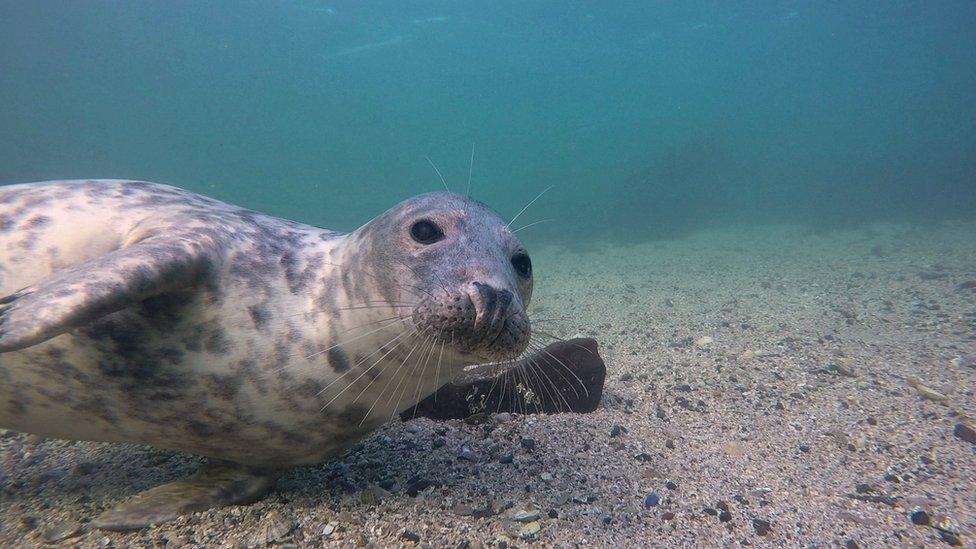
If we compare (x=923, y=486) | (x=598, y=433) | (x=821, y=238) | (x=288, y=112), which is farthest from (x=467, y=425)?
(x=288, y=112)

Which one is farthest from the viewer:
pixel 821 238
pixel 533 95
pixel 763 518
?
pixel 533 95

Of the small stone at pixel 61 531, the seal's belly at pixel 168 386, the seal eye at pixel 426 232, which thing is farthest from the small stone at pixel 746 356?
the small stone at pixel 61 531

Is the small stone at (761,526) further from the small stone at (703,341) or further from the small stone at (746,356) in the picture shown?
the small stone at (703,341)

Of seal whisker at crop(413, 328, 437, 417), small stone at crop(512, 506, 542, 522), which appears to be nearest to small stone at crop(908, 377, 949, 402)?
small stone at crop(512, 506, 542, 522)

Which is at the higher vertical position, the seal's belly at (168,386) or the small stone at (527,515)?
the seal's belly at (168,386)

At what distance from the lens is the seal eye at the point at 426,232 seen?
6.41 feet

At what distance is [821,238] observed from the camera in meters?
15.5

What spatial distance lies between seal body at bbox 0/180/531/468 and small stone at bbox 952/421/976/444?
3134 millimetres

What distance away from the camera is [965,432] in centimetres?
294

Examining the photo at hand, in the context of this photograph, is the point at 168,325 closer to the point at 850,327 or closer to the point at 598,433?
the point at 598,433

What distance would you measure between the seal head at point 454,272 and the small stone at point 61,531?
1524mm

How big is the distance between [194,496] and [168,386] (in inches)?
21.9

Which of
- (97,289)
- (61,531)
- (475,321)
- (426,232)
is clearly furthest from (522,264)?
(61,531)

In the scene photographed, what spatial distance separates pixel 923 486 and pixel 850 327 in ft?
11.9
